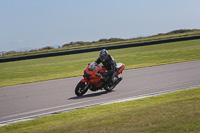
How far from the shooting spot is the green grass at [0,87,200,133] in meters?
5.78

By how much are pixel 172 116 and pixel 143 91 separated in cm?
467

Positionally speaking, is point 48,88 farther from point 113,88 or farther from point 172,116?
point 172,116

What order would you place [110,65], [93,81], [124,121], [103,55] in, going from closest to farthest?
[124,121]
[93,81]
[103,55]
[110,65]

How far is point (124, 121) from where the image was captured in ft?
21.3

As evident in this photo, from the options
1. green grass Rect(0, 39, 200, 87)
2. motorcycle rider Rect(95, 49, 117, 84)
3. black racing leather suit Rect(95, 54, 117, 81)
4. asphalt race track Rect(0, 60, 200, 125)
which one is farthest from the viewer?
green grass Rect(0, 39, 200, 87)

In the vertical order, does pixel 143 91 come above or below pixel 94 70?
below

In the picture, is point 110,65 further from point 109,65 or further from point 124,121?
point 124,121

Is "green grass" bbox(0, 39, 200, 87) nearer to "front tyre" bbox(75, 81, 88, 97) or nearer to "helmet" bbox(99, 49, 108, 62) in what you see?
"front tyre" bbox(75, 81, 88, 97)

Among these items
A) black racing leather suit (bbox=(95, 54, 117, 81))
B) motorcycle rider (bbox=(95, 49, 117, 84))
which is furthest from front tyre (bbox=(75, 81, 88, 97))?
black racing leather suit (bbox=(95, 54, 117, 81))

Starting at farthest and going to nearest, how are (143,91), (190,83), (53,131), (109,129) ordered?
(190,83), (143,91), (53,131), (109,129)

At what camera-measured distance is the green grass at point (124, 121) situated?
5.78 metres

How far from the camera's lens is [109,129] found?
598cm

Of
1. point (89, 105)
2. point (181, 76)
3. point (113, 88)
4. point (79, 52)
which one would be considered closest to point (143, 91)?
point (113, 88)

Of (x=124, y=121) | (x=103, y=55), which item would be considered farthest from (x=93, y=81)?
(x=124, y=121)
